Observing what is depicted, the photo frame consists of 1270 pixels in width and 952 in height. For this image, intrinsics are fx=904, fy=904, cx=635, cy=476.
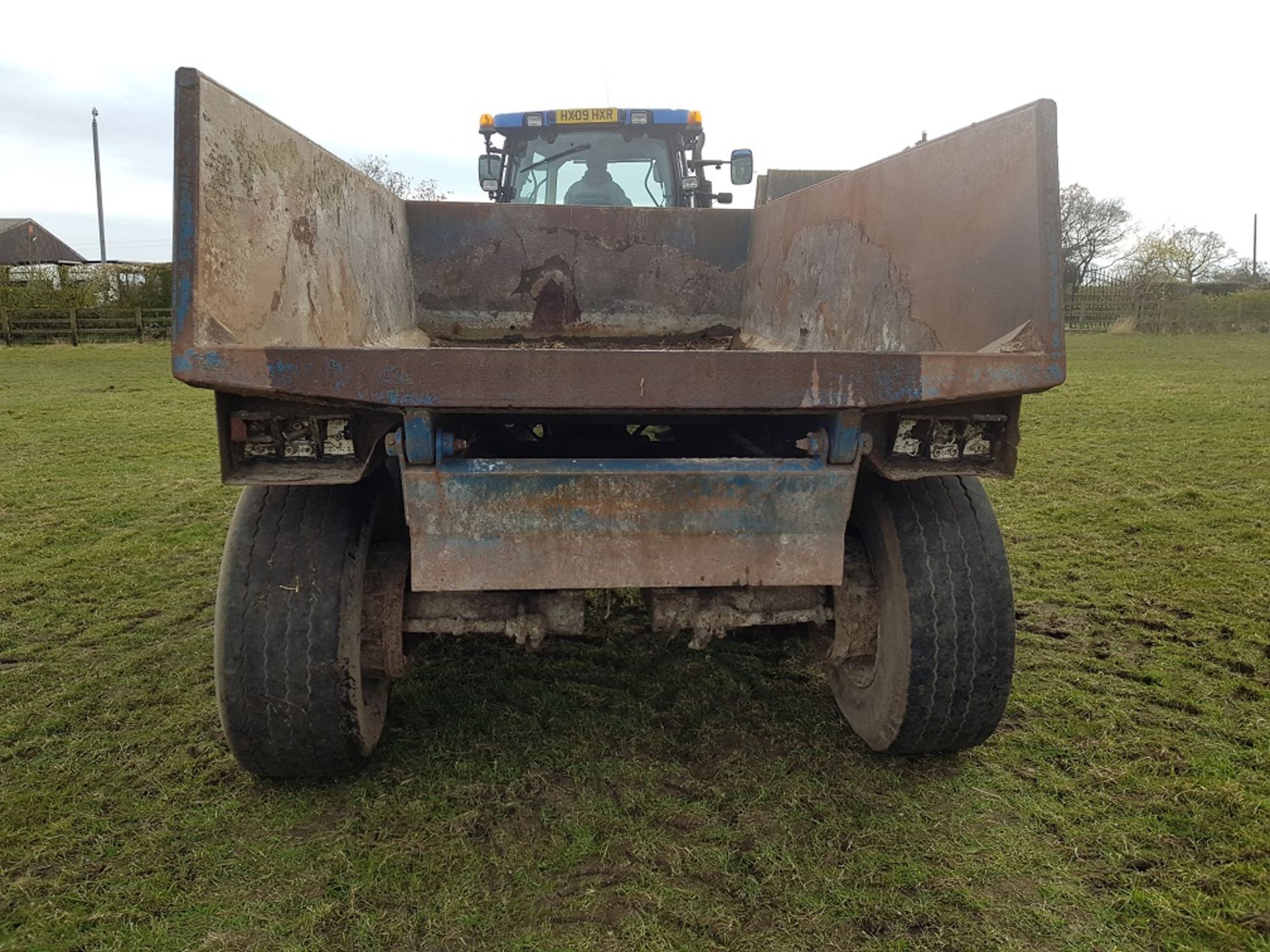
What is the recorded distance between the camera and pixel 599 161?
593 cm

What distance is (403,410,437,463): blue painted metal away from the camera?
1857mm

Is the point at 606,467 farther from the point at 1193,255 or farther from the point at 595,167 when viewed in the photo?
the point at 1193,255

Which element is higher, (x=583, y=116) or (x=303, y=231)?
(x=583, y=116)

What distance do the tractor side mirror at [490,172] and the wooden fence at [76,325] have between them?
16.9 metres

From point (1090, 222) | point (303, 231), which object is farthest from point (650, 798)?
point (1090, 222)

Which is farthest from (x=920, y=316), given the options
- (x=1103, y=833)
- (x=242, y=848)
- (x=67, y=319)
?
(x=67, y=319)

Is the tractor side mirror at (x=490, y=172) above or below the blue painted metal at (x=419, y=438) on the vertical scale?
above

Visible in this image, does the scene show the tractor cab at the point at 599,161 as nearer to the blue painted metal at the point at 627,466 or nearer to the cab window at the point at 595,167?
the cab window at the point at 595,167

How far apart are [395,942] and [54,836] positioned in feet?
3.09

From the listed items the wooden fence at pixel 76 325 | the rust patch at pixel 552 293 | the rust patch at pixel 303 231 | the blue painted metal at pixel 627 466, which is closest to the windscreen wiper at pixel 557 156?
the rust patch at pixel 552 293

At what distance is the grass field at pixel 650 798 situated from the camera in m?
1.84

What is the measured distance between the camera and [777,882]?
196cm

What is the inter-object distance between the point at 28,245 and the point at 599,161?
45276 millimetres

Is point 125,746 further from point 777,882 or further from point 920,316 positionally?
point 920,316
